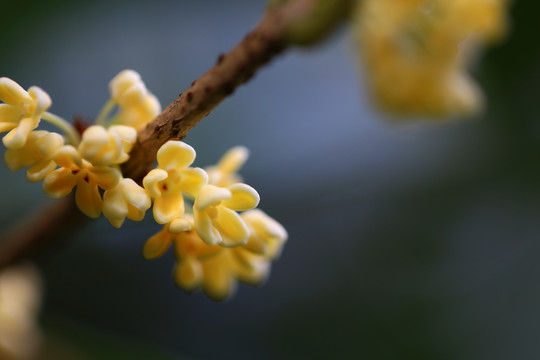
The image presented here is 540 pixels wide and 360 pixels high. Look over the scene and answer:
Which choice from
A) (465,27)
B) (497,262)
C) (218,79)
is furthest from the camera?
(497,262)

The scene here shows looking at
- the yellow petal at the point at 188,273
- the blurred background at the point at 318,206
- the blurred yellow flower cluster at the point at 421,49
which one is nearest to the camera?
the yellow petal at the point at 188,273

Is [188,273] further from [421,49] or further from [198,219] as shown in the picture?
[421,49]

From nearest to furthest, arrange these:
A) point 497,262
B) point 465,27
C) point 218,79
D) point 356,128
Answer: point 218,79 → point 465,27 → point 356,128 → point 497,262

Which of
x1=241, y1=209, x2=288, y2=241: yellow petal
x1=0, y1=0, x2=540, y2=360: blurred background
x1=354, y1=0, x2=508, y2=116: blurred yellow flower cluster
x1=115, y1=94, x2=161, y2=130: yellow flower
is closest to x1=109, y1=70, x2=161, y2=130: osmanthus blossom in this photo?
x1=115, y1=94, x2=161, y2=130: yellow flower

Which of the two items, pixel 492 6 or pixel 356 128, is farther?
pixel 356 128

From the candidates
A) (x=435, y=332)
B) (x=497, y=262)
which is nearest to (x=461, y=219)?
(x=497, y=262)

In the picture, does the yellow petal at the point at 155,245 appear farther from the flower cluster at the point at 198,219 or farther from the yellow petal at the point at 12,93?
the yellow petal at the point at 12,93

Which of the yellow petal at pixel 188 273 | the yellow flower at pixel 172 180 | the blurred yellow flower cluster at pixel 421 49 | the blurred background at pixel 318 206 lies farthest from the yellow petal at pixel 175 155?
the blurred background at pixel 318 206

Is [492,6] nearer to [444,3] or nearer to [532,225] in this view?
[444,3]
